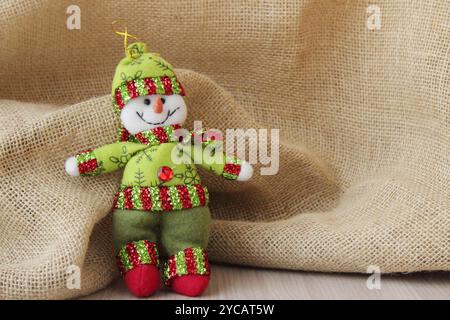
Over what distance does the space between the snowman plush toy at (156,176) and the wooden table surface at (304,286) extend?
42 millimetres

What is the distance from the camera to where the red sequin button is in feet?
3.31

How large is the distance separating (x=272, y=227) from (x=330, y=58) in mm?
334

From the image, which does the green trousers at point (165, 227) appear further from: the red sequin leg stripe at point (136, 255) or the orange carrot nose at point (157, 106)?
the orange carrot nose at point (157, 106)

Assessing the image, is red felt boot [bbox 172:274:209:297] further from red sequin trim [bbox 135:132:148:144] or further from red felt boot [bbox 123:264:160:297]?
red sequin trim [bbox 135:132:148:144]

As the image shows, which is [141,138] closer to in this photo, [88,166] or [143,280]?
[88,166]

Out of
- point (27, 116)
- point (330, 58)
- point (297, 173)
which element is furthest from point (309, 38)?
point (27, 116)

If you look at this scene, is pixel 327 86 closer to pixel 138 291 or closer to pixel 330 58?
pixel 330 58

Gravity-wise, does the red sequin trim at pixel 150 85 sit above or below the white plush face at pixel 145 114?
above

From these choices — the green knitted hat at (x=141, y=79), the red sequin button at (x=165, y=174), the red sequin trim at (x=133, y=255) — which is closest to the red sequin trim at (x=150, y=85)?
the green knitted hat at (x=141, y=79)

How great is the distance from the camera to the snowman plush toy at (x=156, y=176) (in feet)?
3.28

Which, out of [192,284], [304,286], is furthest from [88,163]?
[304,286]

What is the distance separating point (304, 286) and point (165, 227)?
209 mm

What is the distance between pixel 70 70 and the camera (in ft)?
4.15

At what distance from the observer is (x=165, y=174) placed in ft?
3.31
